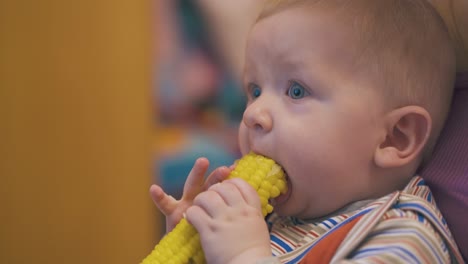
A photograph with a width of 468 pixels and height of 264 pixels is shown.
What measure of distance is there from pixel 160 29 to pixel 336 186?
4.39ft

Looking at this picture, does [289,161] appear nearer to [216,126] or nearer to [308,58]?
[308,58]

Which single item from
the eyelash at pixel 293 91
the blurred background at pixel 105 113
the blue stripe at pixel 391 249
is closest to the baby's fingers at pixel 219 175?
the eyelash at pixel 293 91

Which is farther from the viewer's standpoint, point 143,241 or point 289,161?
point 143,241

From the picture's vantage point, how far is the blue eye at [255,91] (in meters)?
0.82

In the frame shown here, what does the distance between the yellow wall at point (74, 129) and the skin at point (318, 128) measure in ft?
4.15

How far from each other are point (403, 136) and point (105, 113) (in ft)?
4.51

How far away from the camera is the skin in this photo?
741 mm

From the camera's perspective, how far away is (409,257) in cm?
64

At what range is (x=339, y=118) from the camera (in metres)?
0.74

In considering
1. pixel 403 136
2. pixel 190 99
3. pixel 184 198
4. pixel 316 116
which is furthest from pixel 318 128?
pixel 190 99

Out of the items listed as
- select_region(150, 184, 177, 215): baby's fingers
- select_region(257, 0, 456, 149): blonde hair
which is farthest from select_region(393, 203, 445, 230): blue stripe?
select_region(150, 184, 177, 215): baby's fingers

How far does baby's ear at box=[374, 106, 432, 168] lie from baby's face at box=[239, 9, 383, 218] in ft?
0.05

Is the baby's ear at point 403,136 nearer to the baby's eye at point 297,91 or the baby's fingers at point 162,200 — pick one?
the baby's eye at point 297,91

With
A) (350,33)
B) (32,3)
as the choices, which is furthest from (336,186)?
(32,3)
